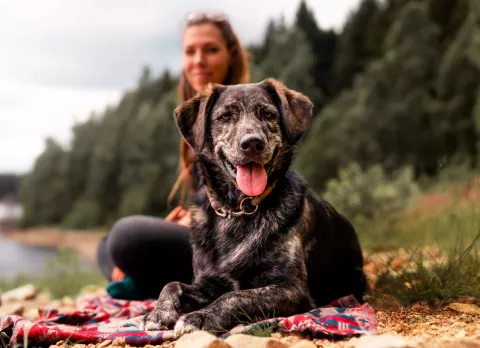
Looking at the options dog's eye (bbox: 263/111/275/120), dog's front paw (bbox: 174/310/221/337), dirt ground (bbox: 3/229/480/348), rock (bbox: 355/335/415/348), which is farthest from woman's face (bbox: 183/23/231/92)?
rock (bbox: 355/335/415/348)

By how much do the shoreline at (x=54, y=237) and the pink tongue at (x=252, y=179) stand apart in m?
20.6

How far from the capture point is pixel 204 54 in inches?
180

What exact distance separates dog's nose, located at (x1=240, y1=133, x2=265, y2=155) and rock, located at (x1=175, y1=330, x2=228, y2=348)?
1036mm

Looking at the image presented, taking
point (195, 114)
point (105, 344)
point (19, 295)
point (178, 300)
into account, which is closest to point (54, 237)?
point (19, 295)

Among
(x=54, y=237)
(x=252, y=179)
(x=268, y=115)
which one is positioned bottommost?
(x=54, y=237)

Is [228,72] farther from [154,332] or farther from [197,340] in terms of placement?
[197,340]

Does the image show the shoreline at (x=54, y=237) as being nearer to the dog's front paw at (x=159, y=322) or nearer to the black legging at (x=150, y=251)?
the black legging at (x=150, y=251)

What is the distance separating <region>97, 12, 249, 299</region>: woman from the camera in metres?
4.21

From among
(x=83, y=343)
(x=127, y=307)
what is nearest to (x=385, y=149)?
(x=127, y=307)

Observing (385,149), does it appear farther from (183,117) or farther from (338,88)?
(183,117)

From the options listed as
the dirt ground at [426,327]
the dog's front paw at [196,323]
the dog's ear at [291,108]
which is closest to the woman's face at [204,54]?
the dog's ear at [291,108]

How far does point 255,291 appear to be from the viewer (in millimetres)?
2795

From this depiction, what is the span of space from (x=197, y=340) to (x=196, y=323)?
38 cm

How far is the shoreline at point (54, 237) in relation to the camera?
23.5 meters
